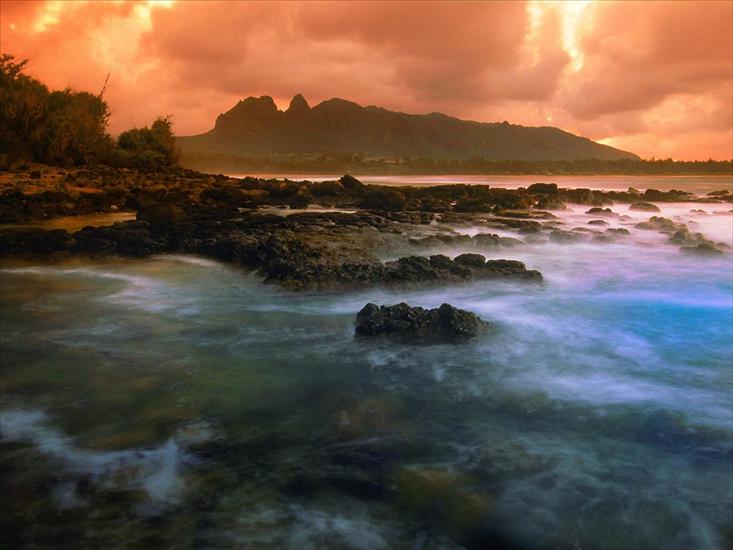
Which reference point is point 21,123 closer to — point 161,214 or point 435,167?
point 161,214

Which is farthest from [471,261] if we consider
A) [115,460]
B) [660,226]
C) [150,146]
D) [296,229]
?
[150,146]

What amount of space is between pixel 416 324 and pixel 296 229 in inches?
329

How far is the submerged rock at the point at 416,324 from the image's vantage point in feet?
24.8

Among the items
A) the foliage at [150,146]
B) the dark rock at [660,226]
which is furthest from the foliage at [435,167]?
the dark rock at [660,226]

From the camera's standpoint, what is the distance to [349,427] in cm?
513

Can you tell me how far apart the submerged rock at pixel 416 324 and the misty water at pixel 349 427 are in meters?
0.23

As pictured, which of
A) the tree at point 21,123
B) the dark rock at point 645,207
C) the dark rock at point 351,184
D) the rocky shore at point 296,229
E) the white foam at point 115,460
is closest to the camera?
the white foam at point 115,460

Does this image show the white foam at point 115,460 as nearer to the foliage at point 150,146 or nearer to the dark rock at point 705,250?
the dark rock at point 705,250

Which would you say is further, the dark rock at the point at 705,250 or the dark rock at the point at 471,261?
the dark rock at the point at 705,250

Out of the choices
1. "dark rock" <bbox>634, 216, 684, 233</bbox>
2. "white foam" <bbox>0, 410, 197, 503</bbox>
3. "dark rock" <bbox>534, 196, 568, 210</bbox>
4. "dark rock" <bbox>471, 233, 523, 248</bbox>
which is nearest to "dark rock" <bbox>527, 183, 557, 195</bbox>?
"dark rock" <bbox>534, 196, 568, 210</bbox>

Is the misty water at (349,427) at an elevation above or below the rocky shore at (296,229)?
below

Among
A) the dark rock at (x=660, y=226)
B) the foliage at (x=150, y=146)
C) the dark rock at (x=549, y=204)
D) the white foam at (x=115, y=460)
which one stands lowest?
the white foam at (x=115, y=460)

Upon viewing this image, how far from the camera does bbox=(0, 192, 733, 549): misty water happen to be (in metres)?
3.78

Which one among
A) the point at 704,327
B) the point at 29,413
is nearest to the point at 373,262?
the point at 704,327
